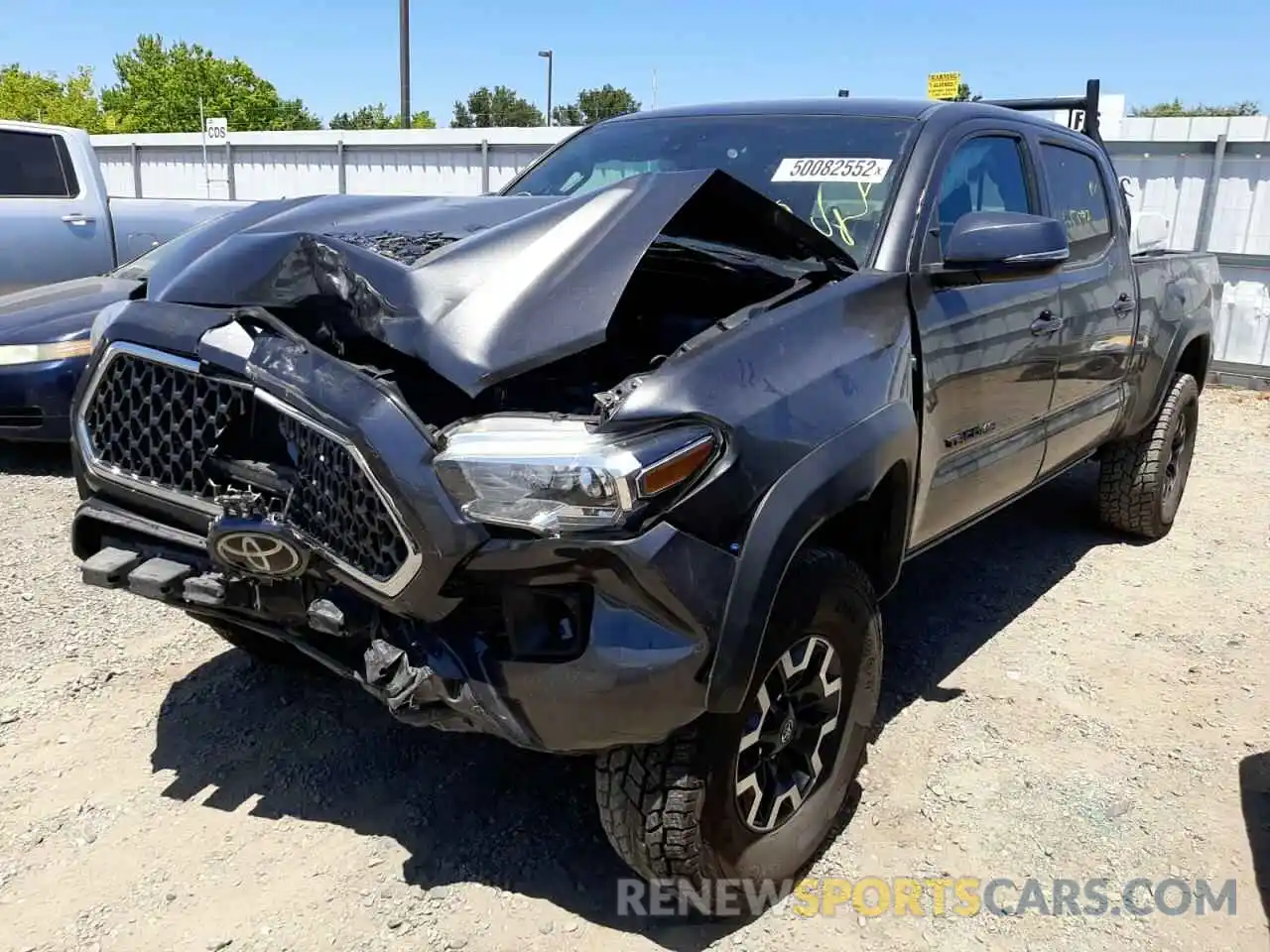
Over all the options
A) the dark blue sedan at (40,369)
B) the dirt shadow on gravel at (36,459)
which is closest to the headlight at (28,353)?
the dark blue sedan at (40,369)

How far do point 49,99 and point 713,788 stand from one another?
5017cm

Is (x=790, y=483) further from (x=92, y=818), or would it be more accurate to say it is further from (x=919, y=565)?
(x=919, y=565)

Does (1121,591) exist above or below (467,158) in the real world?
below

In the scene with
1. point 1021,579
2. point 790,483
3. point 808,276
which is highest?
point 808,276

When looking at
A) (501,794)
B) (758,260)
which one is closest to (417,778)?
(501,794)

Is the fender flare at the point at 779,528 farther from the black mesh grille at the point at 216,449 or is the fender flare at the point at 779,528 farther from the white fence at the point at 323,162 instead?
the white fence at the point at 323,162

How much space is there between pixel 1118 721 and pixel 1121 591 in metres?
1.34

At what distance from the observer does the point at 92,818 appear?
2689mm

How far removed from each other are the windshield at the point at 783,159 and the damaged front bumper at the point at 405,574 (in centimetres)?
112

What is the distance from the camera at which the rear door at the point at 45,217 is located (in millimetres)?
7453

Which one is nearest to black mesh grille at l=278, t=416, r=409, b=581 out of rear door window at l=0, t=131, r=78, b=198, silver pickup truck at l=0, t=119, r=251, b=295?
silver pickup truck at l=0, t=119, r=251, b=295

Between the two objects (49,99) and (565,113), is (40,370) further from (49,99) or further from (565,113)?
(565,113)

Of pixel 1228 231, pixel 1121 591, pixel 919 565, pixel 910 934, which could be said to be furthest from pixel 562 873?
pixel 1228 231

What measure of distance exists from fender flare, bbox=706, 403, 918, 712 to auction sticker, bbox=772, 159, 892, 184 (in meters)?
0.94
